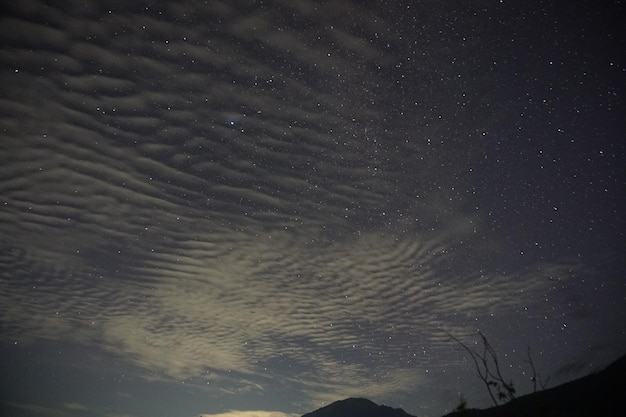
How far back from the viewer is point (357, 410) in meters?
105

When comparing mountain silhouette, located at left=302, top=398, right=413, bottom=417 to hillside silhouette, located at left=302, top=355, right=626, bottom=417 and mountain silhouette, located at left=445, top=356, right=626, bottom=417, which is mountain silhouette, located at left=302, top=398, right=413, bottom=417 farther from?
mountain silhouette, located at left=445, top=356, right=626, bottom=417

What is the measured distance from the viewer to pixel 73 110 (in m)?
12.6

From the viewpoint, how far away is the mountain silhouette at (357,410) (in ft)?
321

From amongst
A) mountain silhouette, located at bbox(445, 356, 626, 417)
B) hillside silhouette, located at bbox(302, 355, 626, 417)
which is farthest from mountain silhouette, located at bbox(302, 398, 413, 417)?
mountain silhouette, located at bbox(445, 356, 626, 417)

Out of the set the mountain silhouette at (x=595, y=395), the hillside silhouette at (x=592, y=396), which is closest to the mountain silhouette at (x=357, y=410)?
the hillside silhouette at (x=592, y=396)

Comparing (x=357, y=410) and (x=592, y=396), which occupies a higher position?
(x=592, y=396)

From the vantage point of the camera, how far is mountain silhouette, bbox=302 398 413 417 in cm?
9788

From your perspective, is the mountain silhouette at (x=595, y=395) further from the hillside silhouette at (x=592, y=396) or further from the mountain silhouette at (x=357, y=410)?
the mountain silhouette at (x=357, y=410)

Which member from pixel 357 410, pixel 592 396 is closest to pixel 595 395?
pixel 592 396

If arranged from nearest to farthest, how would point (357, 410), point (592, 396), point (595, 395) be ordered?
point (595, 395)
point (592, 396)
point (357, 410)

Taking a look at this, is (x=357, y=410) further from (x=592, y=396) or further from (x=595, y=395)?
(x=595, y=395)

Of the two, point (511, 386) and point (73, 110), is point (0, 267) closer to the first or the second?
point (73, 110)

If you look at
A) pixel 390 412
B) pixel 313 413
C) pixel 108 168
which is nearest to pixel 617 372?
pixel 108 168

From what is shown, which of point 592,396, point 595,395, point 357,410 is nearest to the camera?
point 595,395
